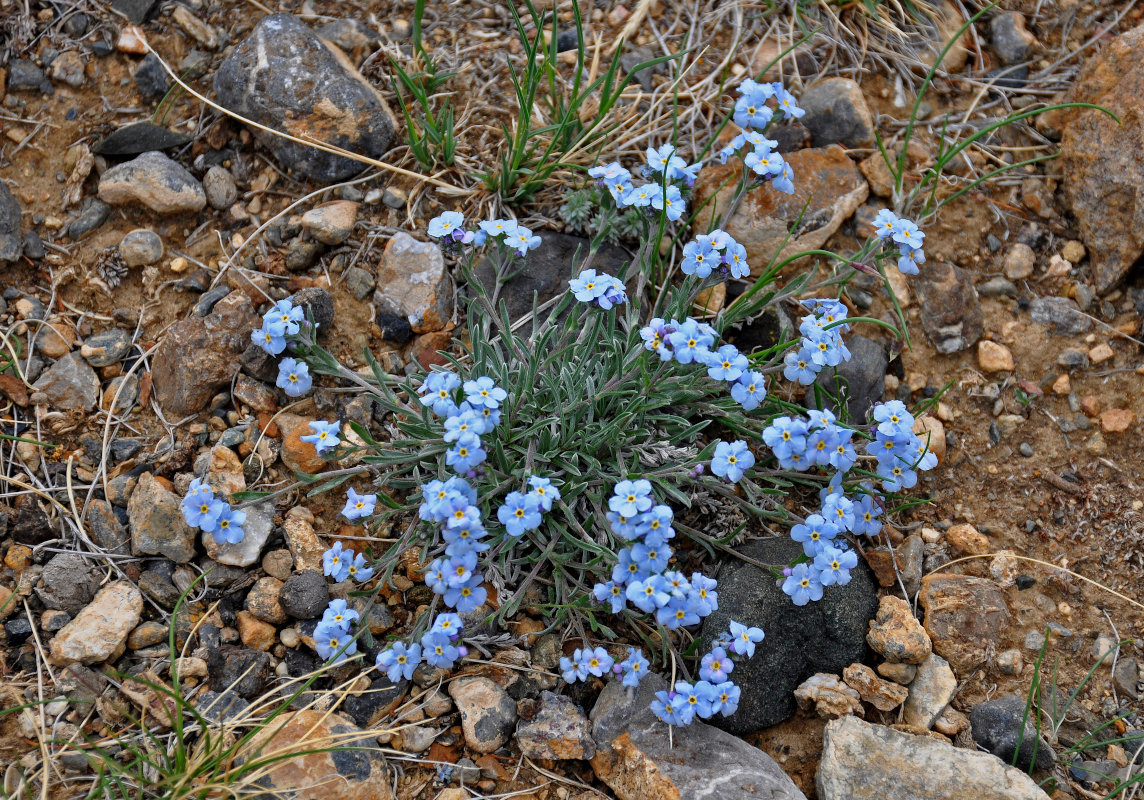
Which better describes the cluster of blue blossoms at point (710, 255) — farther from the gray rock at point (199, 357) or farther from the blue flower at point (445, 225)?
the gray rock at point (199, 357)

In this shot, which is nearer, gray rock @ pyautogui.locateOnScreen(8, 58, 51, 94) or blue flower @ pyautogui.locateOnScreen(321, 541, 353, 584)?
blue flower @ pyautogui.locateOnScreen(321, 541, 353, 584)

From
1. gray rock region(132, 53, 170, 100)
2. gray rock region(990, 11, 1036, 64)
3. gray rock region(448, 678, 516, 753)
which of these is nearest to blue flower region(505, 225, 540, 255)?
gray rock region(448, 678, 516, 753)

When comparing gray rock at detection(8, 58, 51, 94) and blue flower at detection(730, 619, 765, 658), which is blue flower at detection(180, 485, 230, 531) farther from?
gray rock at detection(8, 58, 51, 94)

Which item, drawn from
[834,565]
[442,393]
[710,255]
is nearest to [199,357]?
[442,393]

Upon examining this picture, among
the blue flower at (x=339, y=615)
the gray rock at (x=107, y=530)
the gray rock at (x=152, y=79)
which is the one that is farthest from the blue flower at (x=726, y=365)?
the gray rock at (x=152, y=79)

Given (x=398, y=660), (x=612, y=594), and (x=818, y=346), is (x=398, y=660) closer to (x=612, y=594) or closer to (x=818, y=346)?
(x=612, y=594)
